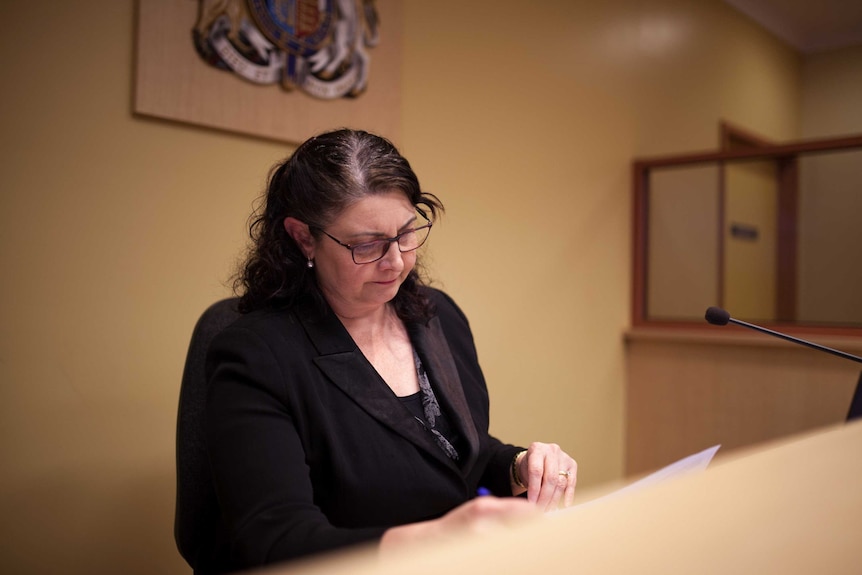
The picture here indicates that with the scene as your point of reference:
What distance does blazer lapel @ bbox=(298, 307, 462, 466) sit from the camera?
125cm

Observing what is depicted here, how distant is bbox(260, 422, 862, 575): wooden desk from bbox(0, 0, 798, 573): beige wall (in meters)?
1.39

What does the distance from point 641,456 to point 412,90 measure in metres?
2.20

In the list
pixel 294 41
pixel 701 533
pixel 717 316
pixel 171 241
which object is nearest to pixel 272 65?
pixel 294 41

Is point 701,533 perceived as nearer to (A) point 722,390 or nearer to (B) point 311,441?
(B) point 311,441

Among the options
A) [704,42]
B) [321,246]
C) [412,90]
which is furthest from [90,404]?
[704,42]

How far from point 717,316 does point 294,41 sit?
1.42 metres

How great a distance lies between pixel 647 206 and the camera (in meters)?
3.71

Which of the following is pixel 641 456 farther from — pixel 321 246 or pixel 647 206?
pixel 321 246

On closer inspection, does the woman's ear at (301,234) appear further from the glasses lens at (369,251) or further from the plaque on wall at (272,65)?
the plaque on wall at (272,65)

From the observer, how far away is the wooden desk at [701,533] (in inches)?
16.5

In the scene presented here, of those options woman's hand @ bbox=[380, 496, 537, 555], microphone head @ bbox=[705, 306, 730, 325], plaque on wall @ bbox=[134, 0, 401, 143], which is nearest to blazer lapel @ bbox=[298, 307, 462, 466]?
woman's hand @ bbox=[380, 496, 537, 555]

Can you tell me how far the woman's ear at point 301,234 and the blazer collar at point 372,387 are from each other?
113 mm

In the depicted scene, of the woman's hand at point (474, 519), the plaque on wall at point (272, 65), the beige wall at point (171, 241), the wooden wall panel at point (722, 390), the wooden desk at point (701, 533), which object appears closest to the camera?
the wooden desk at point (701, 533)

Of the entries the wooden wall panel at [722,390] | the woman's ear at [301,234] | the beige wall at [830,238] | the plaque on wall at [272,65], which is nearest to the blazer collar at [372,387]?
the woman's ear at [301,234]
